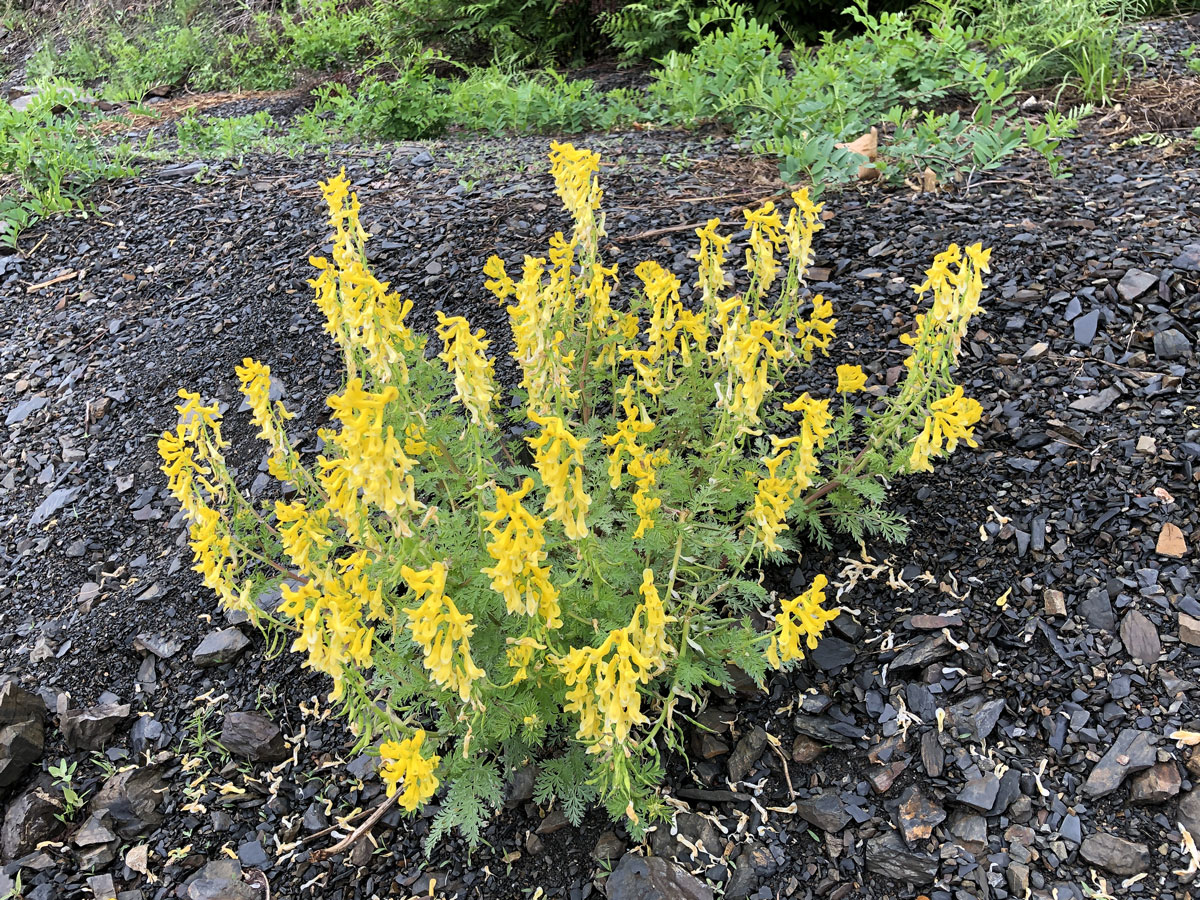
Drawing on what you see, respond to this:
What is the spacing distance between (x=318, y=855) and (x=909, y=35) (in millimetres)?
5461

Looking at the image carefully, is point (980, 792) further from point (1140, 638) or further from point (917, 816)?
point (1140, 638)

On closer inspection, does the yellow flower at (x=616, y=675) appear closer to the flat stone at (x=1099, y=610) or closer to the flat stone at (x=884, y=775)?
the flat stone at (x=884, y=775)

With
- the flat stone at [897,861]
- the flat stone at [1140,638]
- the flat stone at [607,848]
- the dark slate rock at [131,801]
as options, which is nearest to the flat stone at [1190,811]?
the flat stone at [1140,638]

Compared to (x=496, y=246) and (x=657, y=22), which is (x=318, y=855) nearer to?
(x=496, y=246)

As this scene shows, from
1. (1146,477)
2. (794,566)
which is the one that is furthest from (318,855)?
(1146,477)

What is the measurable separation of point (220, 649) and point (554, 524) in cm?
147

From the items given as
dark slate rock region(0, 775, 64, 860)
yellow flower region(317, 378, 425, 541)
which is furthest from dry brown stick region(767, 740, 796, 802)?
dark slate rock region(0, 775, 64, 860)

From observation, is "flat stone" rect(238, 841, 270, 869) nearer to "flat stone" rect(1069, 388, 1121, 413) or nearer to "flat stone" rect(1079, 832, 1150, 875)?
"flat stone" rect(1079, 832, 1150, 875)

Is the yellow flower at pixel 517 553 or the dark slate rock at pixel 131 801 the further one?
the dark slate rock at pixel 131 801

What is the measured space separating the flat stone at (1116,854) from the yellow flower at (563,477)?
149 centimetres

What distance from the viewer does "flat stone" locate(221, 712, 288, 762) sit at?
8.79ft

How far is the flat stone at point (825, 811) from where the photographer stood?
2.33 meters

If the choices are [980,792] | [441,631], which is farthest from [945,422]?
[441,631]

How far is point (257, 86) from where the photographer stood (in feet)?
33.0
